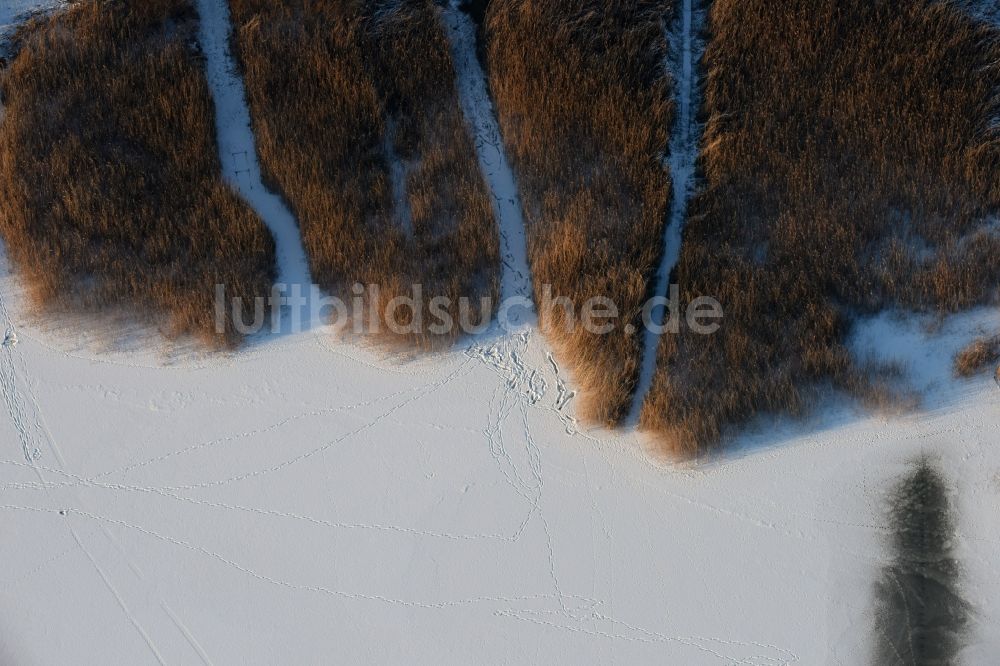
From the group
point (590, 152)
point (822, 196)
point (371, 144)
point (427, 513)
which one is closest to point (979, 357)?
point (822, 196)

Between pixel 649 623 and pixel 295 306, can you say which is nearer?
pixel 649 623

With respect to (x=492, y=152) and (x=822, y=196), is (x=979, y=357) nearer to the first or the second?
(x=822, y=196)

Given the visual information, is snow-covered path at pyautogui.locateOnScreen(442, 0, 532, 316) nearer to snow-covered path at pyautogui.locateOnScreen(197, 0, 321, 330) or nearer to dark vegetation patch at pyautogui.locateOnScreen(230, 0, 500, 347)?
dark vegetation patch at pyautogui.locateOnScreen(230, 0, 500, 347)

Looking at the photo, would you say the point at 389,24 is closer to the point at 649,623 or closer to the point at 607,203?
the point at 607,203

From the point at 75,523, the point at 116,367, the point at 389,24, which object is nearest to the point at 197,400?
the point at 116,367

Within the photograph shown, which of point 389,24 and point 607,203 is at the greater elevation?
point 389,24
